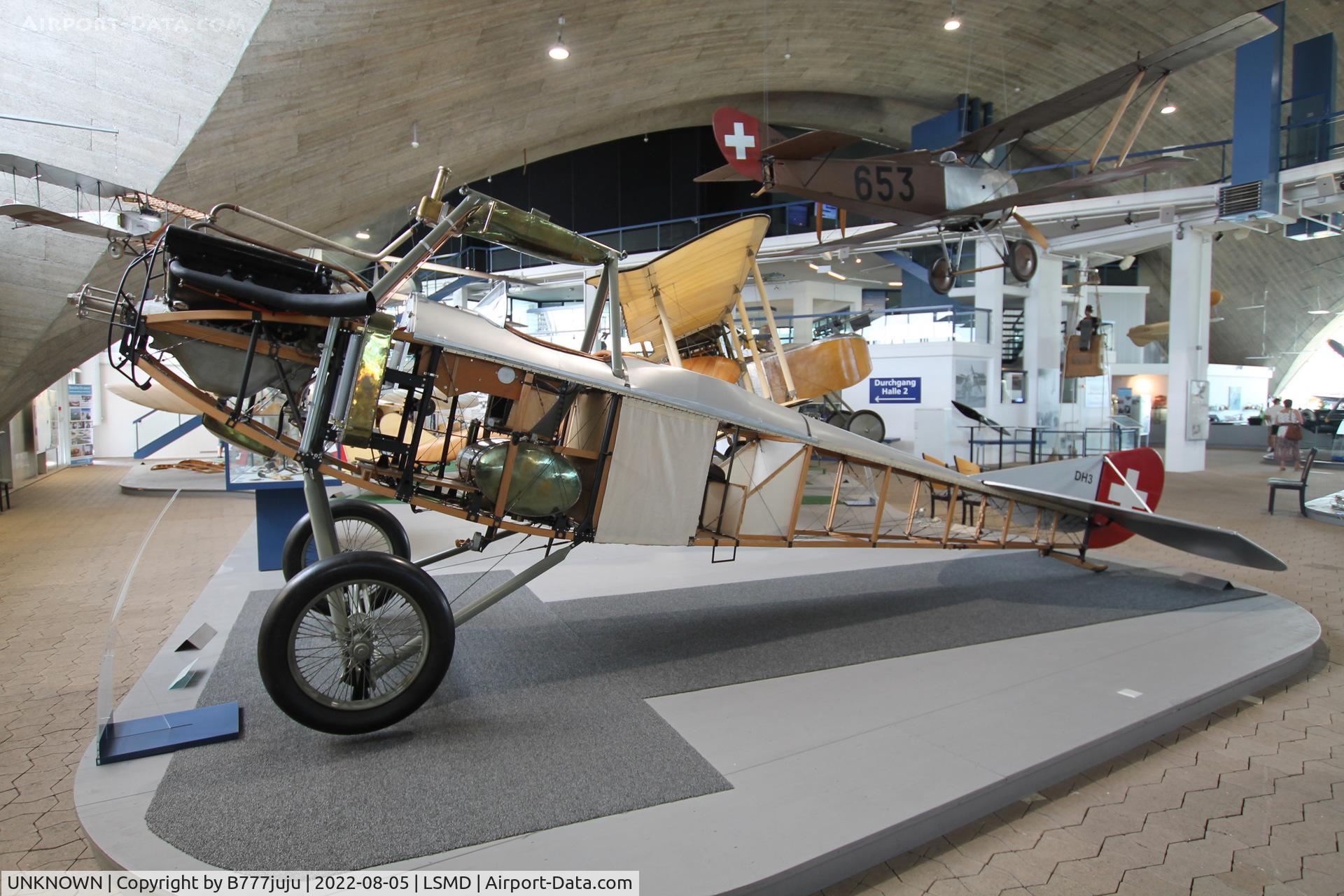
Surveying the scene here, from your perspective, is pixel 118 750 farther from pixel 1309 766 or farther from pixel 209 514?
pixel 209 514

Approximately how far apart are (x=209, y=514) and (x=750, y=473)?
32.2 ft

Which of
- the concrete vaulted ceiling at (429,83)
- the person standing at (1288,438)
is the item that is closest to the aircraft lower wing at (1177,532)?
the concrete vaulted ceiling at (429,83)

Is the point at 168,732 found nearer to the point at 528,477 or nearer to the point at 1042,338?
the point at 528,477

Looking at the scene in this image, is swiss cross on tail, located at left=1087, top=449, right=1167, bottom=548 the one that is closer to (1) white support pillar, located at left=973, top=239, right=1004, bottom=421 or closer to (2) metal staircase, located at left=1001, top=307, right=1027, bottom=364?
(1) white support pillar, located at left=973, top=239, right=1004, bottom=421

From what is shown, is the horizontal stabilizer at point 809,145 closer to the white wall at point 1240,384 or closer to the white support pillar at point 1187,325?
the white support pillar at point 1187,325

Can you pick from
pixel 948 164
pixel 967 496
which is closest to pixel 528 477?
pixel 967 496

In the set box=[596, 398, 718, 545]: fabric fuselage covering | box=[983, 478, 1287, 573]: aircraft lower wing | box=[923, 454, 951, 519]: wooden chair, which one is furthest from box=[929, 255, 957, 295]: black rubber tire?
box=[596, 398, 718, 545]: fabric fuselage covering

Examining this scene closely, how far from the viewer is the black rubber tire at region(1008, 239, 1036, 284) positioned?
42.3 feet

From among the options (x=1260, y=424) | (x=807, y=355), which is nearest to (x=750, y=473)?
(x=807, y=355)

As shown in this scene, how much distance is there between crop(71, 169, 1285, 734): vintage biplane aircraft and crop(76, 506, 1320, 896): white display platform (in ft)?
2.76

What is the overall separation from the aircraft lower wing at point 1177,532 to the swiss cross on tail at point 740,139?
594cm

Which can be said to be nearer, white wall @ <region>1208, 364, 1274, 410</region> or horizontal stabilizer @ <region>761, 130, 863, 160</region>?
horizontal stabilizer @ <region>761, 130, 863, 160</region>

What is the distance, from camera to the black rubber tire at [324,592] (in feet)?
9.62

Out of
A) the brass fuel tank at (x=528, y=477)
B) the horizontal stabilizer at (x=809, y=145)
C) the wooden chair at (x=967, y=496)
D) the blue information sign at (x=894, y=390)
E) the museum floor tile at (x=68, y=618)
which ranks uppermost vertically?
the horizontal stabilizer at (x=809, y=145)
